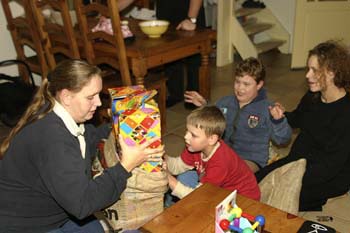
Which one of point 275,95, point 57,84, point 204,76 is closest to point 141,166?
point 57,84

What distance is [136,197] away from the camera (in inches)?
62.8

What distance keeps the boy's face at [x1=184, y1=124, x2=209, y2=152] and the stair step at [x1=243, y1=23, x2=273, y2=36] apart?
11.9 ft

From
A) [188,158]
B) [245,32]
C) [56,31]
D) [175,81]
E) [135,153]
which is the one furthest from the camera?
[245,32]

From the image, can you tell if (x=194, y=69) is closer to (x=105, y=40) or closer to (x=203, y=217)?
(x=105, y=40)

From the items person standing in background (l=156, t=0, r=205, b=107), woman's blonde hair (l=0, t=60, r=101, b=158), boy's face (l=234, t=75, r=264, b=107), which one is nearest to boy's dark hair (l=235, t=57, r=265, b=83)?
boy's face (l=234, t=75, r=264, b=107)

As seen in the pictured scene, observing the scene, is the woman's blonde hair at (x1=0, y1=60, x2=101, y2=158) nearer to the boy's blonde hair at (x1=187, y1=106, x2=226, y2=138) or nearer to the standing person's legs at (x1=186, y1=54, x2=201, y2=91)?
the boy's blonde hair at (x1=187, y1=106, x2=226, y2=138)

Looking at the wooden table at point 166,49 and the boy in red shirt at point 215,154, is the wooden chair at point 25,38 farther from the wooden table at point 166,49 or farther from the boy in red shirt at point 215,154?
the boy in red shirt at point 215,154

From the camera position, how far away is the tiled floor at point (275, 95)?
7.44 feet

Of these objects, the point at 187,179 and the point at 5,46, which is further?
the point at 5,46

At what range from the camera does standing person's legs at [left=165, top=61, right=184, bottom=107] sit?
12.4ft

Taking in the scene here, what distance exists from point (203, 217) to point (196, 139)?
484 mm

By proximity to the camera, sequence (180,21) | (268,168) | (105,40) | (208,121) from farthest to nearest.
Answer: (180,21) → (105,40) → (268,168) → (208,121)

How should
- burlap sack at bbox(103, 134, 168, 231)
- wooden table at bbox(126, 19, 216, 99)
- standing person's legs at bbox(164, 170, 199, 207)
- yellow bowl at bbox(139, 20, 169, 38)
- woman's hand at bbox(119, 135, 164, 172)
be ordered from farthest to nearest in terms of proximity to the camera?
yellow bowl at bbox(139, 20, 169, 38)
wooden table at bbox(126, 19, 216, 99)
standing person's legs at bbox(164, 170, 199, 207)
burlap sack at bbox(103, 134, 168, 231)
woman's hand at bbox(119, 135, 164, 172)

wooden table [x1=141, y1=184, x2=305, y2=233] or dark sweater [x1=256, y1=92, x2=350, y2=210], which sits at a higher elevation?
wooden table [x1=141, y1=184, x2=305, y2=233]
